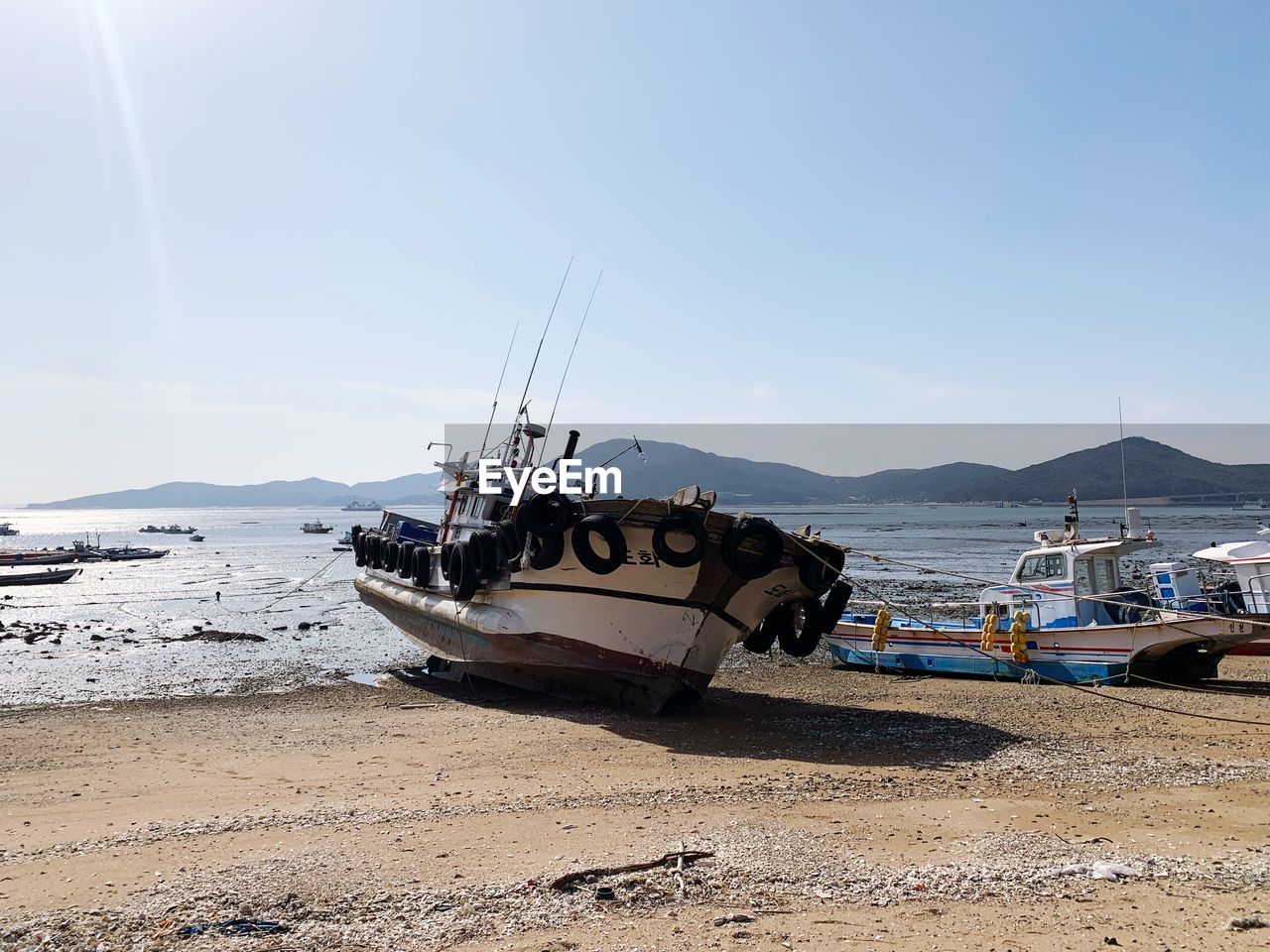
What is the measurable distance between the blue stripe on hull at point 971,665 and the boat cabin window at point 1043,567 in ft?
6.58

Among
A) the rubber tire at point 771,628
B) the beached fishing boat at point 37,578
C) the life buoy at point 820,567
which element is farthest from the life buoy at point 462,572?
the beached fishing boat at point 37,578

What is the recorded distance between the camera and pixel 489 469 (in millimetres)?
18688

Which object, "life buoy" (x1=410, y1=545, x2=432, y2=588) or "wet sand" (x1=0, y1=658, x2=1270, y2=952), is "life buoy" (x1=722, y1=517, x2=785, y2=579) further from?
"life buoy" (x1=410, y1=545, x2=432, y2=588)

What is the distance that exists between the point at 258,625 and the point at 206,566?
135 feet

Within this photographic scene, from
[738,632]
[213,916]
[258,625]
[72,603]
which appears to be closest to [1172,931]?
[213,916]

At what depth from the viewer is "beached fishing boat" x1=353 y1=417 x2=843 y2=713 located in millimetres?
13180

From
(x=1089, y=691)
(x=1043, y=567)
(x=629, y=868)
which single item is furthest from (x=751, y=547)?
(x=1043, y=567)

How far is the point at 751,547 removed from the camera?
43.6 ft

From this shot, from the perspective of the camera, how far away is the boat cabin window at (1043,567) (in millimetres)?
17719

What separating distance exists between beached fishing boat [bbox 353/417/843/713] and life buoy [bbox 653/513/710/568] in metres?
0.02

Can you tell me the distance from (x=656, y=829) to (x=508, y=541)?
24.6 ft

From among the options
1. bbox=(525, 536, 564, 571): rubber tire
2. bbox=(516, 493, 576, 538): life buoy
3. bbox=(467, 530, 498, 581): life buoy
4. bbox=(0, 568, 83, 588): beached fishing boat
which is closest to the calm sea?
bbox=(0, 568, 83, 588): beached fishing boat

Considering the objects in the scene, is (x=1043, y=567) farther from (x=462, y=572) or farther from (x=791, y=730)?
(x=462, y=572)

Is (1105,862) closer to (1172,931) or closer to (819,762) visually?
(1172,931)
